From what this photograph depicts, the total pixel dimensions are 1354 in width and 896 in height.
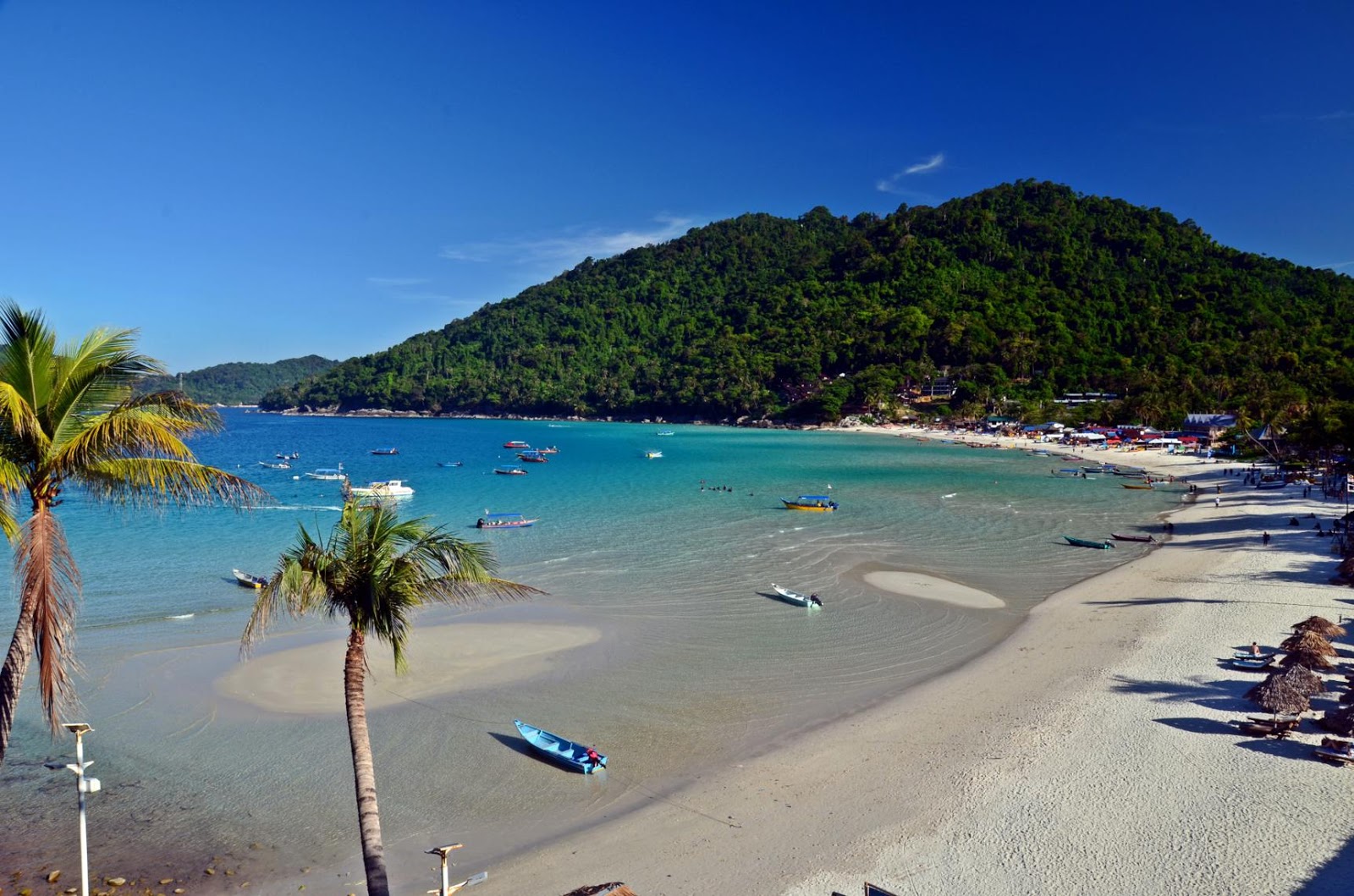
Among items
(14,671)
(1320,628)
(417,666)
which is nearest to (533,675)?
(417,666)

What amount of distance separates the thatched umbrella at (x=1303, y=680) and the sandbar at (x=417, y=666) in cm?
1553

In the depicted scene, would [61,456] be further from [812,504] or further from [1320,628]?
[812,504]

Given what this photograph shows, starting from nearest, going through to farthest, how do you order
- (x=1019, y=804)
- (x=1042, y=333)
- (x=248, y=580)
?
1. (x=1019, y=804)
2. (x=248, y=580)
3. (x=1042, y=333)

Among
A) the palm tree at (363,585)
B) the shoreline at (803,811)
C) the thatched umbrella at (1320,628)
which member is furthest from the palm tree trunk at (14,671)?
the thatched umbrella at (1320,628)

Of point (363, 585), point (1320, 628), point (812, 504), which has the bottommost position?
point (812, 504)

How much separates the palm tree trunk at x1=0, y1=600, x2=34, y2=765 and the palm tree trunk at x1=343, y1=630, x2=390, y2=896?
7.82 feet

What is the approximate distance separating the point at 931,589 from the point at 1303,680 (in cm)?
1331

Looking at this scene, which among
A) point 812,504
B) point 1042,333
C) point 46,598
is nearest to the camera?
point 46,598

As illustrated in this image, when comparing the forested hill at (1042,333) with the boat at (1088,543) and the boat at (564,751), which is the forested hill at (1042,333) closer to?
the boat at (1088,543)

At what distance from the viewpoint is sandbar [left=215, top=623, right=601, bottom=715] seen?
1766 cm

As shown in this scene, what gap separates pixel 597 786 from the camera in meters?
13.4

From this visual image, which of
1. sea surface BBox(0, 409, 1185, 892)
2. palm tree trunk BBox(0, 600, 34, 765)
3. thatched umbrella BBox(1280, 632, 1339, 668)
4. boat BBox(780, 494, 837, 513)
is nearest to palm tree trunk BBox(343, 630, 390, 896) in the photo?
palm tree trunk BBox(0, 600, 34, 765)

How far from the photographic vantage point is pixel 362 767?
7.62 m

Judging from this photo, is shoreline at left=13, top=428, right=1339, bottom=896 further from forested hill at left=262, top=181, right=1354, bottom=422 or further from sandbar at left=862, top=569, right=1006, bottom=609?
forested hill at left=262, top=181, right=1354, bottom=422
